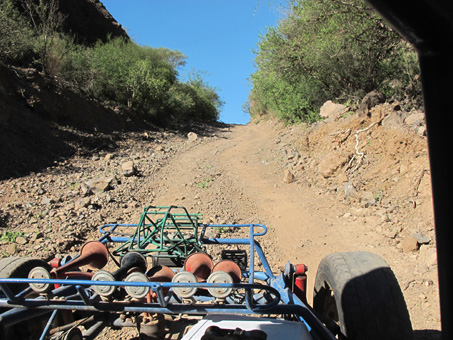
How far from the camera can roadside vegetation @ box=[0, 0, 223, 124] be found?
12547mm

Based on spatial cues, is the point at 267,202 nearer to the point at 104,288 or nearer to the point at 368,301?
the point at 368,301

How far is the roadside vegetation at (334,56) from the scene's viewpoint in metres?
9.90

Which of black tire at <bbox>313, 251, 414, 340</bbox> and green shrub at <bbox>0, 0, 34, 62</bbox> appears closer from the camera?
black tire at <bbox>313, 251, 414, 340</bbox>

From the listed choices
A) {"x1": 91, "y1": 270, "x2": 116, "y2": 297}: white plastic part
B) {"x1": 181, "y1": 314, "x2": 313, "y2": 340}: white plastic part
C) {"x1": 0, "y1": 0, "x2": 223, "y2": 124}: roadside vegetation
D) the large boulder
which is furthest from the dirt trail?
{"x1": 0, "y1": 0, "x2": 223, "y2": 124}: roadside vegetation

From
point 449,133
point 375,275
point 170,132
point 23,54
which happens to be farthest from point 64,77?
point 449,133

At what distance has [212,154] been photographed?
13.9 meters

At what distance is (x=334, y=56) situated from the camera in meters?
11.5

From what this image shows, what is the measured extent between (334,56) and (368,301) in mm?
10488

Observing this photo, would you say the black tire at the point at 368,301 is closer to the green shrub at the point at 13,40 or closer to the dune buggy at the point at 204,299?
the dune buggy at the point at 204,299

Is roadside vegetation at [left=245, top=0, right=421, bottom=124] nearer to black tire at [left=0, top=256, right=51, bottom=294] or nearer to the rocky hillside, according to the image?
the rocky hillside

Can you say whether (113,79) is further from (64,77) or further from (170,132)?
(170,132)

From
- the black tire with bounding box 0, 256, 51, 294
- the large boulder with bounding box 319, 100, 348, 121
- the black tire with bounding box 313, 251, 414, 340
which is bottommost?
the black tire with bounding box 313, 251, 414, 340

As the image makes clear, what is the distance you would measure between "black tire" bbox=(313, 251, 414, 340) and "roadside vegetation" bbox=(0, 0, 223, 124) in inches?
504

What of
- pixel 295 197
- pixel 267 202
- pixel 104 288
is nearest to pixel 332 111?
pixel 295 197
